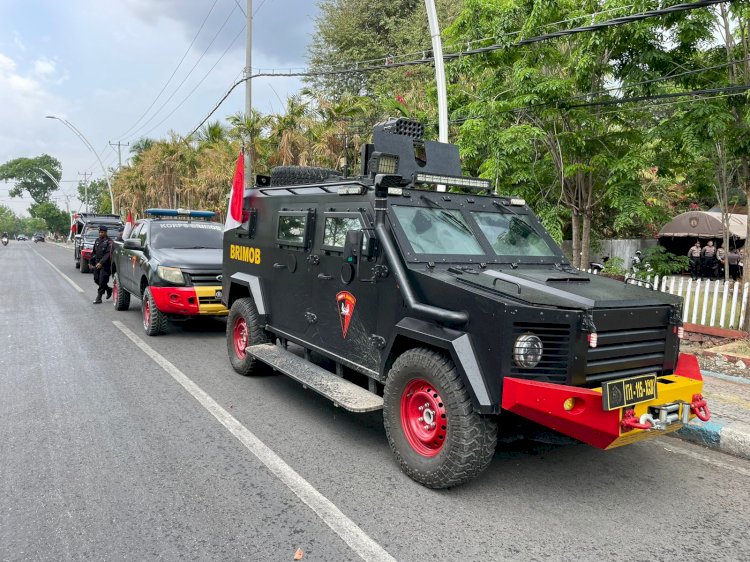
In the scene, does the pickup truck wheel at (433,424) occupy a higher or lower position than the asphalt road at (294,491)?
higher

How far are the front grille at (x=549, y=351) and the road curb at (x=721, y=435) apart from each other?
204 centimetres

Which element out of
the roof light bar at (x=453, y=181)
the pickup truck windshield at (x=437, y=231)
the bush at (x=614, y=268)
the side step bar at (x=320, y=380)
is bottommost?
the side step bar at (x=320, y=380)

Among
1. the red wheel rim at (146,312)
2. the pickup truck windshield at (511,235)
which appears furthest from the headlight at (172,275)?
Result: the pickup truck windshield at (511,235)

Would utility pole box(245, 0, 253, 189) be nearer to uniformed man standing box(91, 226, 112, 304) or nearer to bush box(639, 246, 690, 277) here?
uniformed man standing box(91, 226, 112, 304)

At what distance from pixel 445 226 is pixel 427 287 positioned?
35.3 inches

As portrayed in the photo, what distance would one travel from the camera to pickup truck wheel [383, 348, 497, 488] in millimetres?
3795

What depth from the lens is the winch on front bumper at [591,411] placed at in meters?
3.52

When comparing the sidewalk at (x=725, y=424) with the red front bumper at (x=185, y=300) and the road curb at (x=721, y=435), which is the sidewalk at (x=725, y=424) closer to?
the road curb at (x=721, y=435)

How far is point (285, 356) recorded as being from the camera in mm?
6031

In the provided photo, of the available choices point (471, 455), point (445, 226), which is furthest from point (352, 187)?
point (471, 455)

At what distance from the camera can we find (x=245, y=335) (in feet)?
23.1

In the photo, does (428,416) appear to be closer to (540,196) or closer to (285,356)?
(285,356)

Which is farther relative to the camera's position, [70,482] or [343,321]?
[343,321]

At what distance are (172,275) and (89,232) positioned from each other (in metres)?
16.6
